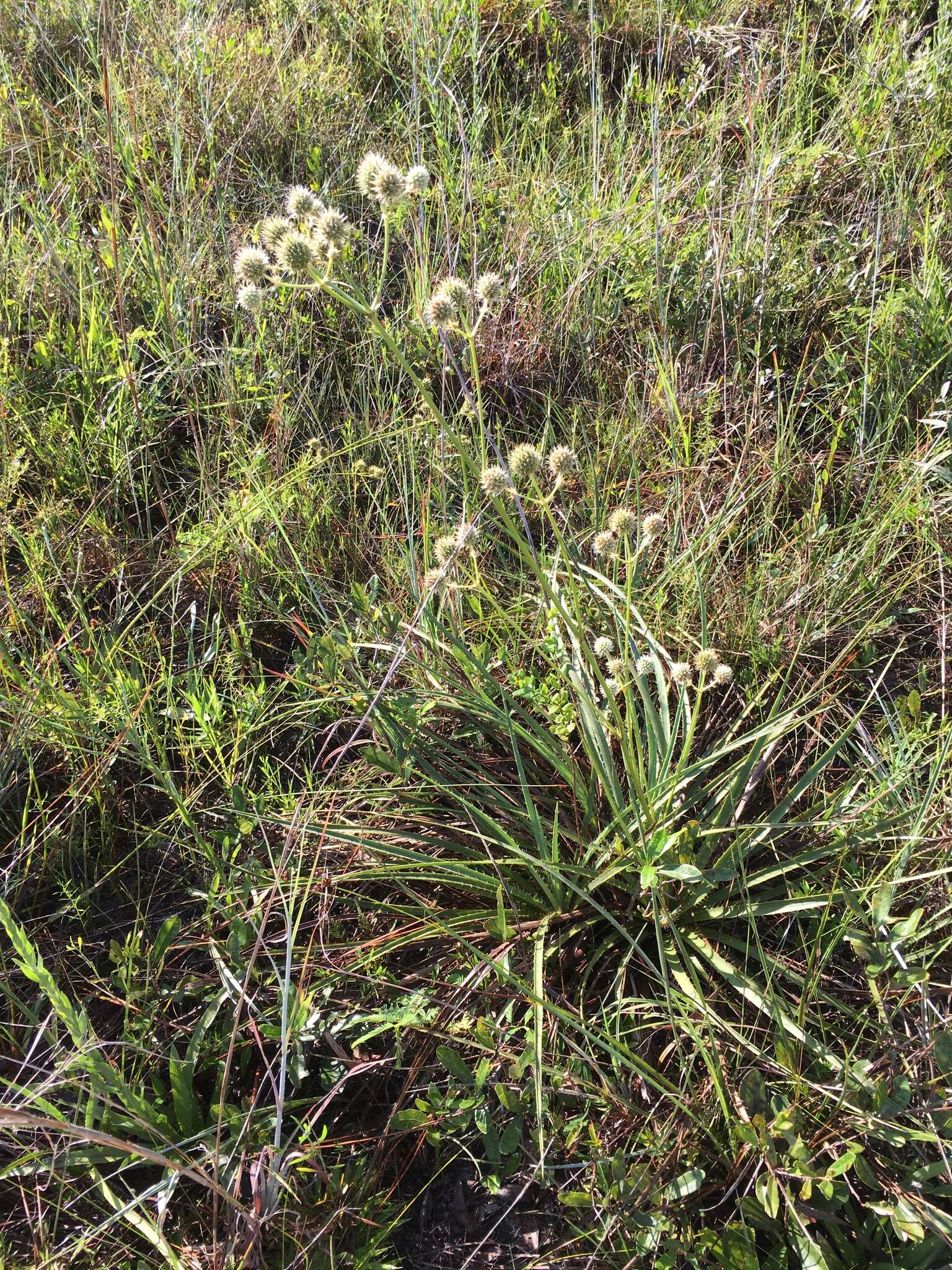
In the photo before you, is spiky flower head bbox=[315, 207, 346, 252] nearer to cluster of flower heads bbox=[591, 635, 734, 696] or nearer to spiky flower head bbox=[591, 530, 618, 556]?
spiky flower head bbox=[591, 530, 618, 556]

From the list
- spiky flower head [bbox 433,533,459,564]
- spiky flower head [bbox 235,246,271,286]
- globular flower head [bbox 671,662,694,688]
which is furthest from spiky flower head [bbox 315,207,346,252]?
globular flower head [bbox 671,662,694,688]

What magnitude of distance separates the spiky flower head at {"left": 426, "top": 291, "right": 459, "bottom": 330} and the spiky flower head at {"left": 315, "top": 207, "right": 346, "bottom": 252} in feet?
0.55

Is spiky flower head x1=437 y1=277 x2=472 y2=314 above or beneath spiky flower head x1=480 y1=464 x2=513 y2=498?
above

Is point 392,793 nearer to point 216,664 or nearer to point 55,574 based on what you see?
point 216,664

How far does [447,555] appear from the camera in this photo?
1.76 m

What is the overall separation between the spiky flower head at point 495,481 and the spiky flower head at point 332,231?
406 mm

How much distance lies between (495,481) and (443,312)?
283 millimetres

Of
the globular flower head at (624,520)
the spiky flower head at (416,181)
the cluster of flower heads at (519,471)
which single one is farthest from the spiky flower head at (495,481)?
the spiky flower head at (416,181)

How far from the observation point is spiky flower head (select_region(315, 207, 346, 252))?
1.29 m

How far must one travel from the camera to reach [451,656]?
1993 mm

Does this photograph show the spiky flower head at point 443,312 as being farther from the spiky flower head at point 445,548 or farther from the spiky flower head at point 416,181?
the spiky flower head at point 445,548

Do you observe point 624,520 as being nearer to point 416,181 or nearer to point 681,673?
point 681,673

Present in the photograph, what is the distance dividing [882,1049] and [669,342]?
6.62ft

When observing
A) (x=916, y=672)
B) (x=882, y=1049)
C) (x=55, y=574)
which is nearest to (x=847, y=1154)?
(x=882, y=1049)
